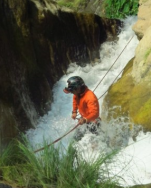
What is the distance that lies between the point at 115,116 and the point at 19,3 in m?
3.98

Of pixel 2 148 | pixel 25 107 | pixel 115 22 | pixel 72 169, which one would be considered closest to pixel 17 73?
pixel 25 107

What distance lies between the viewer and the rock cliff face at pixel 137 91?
7177 millimetres

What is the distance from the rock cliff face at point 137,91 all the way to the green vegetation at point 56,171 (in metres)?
2.68

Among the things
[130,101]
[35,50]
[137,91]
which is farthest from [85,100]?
[35,50]

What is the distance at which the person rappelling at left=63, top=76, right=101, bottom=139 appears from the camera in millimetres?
6465

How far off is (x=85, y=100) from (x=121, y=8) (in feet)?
29.0

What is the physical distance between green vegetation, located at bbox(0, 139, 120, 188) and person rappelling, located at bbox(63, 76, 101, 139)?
2018 mm

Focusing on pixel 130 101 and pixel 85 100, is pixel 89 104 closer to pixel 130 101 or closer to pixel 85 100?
pixel 85 100

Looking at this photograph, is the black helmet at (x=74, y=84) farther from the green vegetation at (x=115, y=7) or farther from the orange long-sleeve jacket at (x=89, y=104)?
the green vegetation at (x=115, y=7)

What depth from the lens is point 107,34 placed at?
13.2m

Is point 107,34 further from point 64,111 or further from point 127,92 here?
point 127,92

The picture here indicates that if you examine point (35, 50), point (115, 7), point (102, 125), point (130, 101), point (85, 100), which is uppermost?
point (115, 7)

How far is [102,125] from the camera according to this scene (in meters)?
7.10

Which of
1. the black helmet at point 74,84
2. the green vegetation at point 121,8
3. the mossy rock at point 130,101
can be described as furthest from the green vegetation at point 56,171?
the green vegetation at point 121,8
